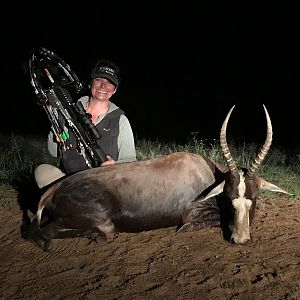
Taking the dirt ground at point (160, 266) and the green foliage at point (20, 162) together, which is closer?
the dirt ground at point (160, 266)

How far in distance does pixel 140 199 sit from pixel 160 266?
86 centimetres

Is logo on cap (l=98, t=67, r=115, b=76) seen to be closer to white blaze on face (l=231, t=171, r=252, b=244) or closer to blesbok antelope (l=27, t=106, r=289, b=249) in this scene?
blesbok antelope (l=27, t=106, r=289, b=249)

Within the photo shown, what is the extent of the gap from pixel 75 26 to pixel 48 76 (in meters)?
29.5

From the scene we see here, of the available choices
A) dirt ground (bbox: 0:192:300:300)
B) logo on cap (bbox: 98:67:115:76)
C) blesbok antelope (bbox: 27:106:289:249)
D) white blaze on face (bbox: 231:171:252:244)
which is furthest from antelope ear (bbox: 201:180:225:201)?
logo on cap (bbox: 98:67:115:76)

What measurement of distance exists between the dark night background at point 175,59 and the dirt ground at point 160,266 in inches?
289

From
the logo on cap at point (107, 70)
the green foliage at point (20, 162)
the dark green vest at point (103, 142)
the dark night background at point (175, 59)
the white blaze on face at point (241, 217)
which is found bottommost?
the dark night background at point (175, 59)

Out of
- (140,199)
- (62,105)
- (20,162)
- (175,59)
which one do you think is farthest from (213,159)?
(175,59)

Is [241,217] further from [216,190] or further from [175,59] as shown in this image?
[175,59]


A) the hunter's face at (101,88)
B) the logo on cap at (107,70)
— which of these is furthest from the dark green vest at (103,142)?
the logo on cap at (107,70)

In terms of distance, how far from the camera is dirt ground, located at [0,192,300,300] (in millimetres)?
3475

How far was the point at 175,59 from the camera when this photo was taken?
2806 cm

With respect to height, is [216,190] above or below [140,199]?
above

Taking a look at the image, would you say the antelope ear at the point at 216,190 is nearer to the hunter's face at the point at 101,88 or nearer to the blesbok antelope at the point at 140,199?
the blesbok antelope at the point at 140,199

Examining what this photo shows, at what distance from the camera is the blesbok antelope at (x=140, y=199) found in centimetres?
447
